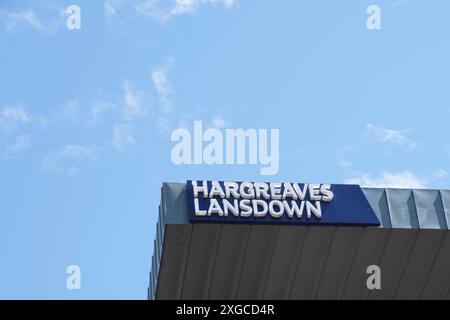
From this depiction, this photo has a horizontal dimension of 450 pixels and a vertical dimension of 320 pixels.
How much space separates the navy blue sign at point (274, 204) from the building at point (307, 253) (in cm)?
12

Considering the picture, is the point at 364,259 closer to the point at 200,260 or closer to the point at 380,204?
the point at 380,204

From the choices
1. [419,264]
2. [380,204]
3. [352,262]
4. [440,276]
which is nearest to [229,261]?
[352,262]

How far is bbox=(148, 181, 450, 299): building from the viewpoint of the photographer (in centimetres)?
3156

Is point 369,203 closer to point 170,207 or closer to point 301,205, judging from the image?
point 301,205

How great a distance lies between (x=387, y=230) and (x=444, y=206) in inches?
76.2

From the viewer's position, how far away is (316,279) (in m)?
33.3

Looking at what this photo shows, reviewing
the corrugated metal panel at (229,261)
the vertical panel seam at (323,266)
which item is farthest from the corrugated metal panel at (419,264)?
the corrugated metal panel at (229,261)

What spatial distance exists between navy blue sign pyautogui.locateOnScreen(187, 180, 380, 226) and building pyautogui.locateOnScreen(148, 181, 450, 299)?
123mm

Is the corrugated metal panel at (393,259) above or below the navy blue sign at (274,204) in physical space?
below

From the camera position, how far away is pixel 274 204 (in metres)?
31.5

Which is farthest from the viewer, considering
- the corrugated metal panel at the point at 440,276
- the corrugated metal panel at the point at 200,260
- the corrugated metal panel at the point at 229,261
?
the corrugated metal panel at the point at 440,276

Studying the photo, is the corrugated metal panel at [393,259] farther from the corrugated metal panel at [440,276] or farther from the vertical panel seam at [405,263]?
the corrugated metal panel at [440,276]

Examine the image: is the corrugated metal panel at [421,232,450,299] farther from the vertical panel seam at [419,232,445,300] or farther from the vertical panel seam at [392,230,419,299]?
the vertical panel seam at [392,230,419,299]

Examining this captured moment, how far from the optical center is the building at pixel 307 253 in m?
31.6
